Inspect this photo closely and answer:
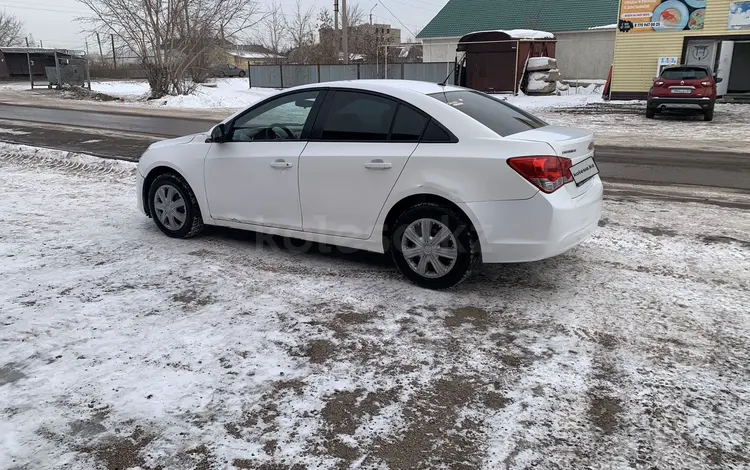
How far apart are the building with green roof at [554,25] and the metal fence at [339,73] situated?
4.76 metres

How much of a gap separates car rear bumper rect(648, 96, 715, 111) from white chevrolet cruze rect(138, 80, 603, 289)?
15.5m

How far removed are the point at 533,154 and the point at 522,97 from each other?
25.8m

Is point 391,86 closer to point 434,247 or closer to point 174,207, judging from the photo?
point 434,247

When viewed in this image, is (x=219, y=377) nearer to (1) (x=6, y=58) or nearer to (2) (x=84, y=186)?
(2) (x=84, y=186)

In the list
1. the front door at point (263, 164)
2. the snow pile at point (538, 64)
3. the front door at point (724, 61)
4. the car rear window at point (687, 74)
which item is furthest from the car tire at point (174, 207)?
the snow pile at point (538, 64)

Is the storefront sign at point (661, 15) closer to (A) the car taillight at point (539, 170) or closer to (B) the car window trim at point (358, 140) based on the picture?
(B) the car window trim at point (358, 140)

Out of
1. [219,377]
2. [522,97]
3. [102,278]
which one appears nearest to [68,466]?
[219,377]

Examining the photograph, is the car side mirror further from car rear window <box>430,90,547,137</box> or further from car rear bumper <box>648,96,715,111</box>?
car rear bumper <box>648,96,715,111</box>

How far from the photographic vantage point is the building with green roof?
35312mm

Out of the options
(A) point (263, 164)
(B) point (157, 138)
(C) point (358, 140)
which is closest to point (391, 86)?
(C) point (358, 140)

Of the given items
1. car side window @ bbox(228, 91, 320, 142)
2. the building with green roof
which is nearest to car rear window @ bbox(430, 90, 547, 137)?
car side window @ bbox(228, 91, 320, 142)

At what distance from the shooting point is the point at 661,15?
25.2 meters

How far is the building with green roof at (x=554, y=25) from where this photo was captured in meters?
35.3

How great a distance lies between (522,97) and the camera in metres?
28.5
